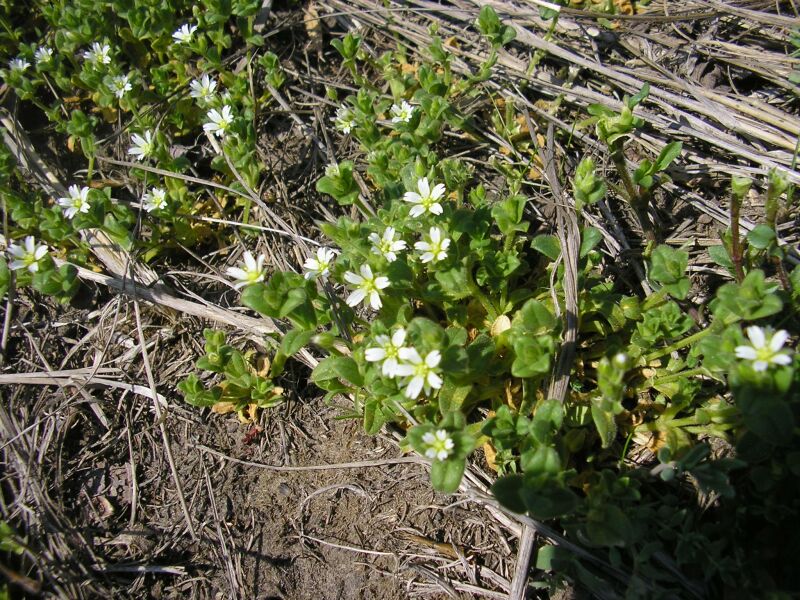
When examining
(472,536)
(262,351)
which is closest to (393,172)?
(262,351)

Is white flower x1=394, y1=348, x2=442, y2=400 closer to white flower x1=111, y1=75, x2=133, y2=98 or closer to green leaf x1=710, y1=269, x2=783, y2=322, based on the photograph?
green leaf x1=710, y1=269, x2=783, y2=322

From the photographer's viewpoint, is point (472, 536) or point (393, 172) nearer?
point (472, 536)

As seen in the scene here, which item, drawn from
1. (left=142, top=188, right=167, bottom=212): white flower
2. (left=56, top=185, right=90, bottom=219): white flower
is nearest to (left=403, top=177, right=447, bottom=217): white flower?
(left=142, top=188, right=167, bottom=212): white flower

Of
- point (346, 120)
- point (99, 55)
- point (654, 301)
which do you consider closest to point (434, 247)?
point (654, 301)

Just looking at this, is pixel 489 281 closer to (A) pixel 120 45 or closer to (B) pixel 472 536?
(B) pixel 472 536

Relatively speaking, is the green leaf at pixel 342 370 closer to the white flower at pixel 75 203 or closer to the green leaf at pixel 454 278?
the green leaf at pixel 454 278
